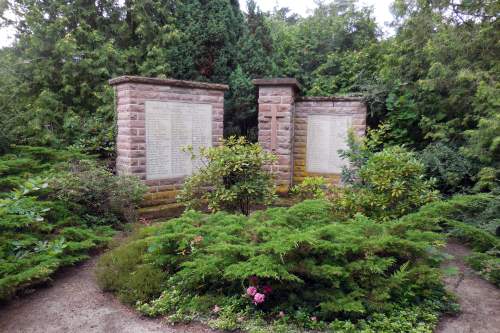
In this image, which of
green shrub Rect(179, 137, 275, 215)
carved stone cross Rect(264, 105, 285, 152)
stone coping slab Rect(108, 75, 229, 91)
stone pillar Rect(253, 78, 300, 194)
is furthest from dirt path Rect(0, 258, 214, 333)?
carved stone cross Rect(264, 105, 285, 152)

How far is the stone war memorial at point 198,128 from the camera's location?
564 centimetres

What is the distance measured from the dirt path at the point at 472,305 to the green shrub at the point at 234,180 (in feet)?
7.37

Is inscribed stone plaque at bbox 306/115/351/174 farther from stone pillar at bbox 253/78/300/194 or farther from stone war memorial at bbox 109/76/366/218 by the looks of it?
stone pillar at bbox 253/78/300/194

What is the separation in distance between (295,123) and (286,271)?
534cm

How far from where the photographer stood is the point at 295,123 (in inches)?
297

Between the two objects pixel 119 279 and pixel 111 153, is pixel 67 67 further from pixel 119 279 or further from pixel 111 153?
pixel 119 279

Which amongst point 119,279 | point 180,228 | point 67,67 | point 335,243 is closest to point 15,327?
point 119,279

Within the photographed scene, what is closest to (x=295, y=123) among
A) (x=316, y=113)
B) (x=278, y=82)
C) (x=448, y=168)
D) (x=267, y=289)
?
(x=316, y=113)

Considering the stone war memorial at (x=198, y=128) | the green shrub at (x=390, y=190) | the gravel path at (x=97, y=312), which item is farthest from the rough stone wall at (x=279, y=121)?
the gravel path at (x=97, y=312)

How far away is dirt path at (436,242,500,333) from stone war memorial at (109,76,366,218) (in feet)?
8.86

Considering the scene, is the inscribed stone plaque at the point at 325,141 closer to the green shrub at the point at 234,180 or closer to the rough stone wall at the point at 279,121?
the rough stone wall at the point at 279,121

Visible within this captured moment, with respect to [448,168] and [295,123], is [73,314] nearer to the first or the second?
[448,168]

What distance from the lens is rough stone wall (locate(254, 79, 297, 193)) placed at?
684cm

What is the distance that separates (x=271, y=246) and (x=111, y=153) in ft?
15.9
